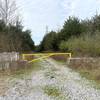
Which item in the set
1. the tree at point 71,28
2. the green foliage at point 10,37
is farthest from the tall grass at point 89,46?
the tree at point 71,28

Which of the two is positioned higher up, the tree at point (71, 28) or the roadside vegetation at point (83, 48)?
the tree at point (71, 28)

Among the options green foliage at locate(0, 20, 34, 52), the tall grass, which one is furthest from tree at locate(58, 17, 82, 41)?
the tall grass

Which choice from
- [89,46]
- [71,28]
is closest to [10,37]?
[71,28]

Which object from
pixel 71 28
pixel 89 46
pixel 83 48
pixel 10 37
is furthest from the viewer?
pixel 71 28

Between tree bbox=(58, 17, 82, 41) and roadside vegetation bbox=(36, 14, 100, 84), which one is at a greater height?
tree bbox=(58, 17, 82, 41)

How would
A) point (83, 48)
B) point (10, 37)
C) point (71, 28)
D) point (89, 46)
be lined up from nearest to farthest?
point (89, 46) → point (83, 48) → point (10, 37) → point (71, 28)

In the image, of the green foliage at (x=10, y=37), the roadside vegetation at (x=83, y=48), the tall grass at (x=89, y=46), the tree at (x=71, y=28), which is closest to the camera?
the roadside vegetation at (x=83, y=48)

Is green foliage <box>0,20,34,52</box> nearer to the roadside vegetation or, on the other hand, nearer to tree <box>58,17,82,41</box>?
the roadside vegetation

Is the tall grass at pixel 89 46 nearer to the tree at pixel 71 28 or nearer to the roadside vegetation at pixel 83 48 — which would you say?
the roadside vegetation at pixel 83 48

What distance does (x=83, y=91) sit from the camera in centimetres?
697

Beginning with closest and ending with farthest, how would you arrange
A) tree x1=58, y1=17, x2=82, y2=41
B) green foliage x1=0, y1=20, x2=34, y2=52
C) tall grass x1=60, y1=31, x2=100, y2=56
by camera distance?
1. tall grass x1=60, y1=31, x2=100, y2=56
2. green foliage x1=0, y1=20, x2=34, y2=52
3. tree x1=58, y1=17, x2=82, y2=41

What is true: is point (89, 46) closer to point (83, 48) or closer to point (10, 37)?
point (83, 48)

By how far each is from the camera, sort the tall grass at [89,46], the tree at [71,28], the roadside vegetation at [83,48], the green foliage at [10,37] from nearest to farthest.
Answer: the roadside vegetation at [83,48]
the tall grass at [89,46]
the green foliage at [10,37]
the tree at [71,28]

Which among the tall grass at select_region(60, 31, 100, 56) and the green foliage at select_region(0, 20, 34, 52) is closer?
the tall grass at select_region(60, 31, 100, 56)
